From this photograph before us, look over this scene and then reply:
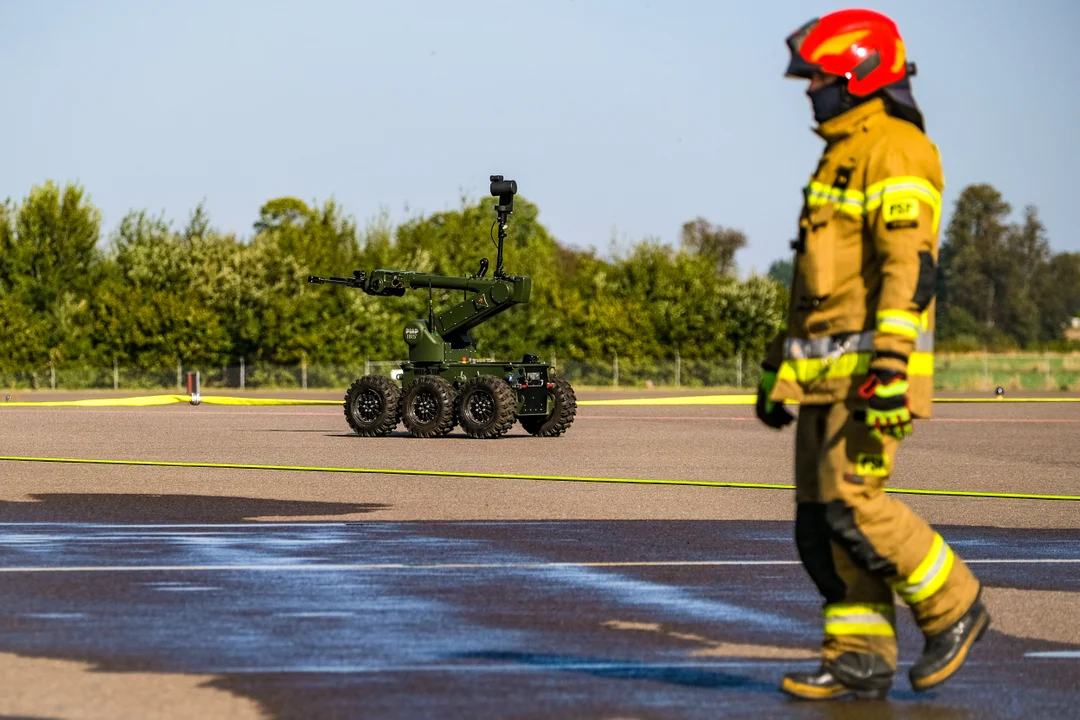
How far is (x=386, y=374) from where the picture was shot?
62.3 meters

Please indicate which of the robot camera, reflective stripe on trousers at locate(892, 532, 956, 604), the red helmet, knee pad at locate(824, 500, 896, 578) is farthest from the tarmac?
the robot camera

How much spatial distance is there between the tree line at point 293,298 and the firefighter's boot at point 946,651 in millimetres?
55468

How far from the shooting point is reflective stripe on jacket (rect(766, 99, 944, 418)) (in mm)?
5875

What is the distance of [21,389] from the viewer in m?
63.3

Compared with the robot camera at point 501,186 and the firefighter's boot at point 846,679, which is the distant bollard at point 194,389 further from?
the firefighter's boot at point 846,679

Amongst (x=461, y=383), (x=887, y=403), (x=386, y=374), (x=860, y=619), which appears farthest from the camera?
(x=386, y=374)

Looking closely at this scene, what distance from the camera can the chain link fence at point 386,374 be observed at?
6381cm

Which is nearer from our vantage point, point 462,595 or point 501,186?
point 462,595

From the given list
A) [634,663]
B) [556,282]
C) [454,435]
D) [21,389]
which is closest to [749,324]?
[556,282]

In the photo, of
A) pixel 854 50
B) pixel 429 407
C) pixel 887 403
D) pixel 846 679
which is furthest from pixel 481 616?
pixel 429 407

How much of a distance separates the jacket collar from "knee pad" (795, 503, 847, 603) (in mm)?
1262

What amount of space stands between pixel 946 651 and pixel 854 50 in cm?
199

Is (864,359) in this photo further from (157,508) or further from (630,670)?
(157,508)

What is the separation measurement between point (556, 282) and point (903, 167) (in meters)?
61.5
